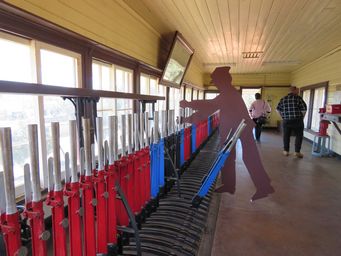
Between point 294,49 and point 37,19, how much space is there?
20.0 ft

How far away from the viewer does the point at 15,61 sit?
1.75 metres

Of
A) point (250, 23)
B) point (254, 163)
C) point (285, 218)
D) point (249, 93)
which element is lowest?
point (285, 218)

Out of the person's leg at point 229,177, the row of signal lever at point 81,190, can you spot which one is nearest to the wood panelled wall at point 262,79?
Result: the person's leg at point 229,177

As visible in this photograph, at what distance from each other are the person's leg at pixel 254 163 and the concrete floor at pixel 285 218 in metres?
0.26

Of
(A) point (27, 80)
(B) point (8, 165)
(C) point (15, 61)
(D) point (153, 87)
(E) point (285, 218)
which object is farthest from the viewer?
(D) point (153, 87)

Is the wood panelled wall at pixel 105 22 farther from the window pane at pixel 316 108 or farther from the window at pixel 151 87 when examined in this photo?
the window pane at pixel 316 108

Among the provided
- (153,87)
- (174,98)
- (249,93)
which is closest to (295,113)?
(174,98)

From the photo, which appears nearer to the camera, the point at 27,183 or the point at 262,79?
the point at 27,183

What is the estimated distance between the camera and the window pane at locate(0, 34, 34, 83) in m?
1.65

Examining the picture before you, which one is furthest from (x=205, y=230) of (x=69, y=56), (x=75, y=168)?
(x=69, y=56)

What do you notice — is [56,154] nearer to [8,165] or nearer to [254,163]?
[8,165]

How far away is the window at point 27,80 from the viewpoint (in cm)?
170

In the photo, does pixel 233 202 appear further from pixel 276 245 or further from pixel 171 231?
pixel 171 231

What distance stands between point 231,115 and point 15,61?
84.9 inches
